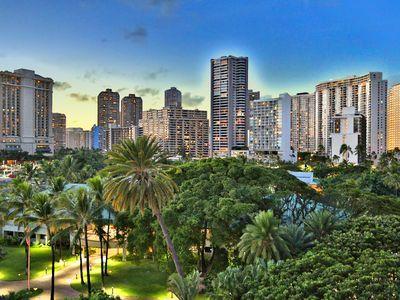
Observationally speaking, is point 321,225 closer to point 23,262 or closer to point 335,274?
point 335,274

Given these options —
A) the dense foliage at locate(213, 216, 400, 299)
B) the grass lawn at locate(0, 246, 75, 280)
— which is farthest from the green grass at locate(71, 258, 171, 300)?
the dense foliage at locate(213, 216, 400, 299)

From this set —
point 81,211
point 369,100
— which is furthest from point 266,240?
point 369,100

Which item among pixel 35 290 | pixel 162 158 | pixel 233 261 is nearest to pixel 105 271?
pixel 35 290

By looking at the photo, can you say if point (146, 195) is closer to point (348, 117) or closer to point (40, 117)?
point (348, 117)

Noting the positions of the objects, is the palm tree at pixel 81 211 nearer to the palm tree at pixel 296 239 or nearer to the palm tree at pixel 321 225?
the palm tree at pixel 296 239

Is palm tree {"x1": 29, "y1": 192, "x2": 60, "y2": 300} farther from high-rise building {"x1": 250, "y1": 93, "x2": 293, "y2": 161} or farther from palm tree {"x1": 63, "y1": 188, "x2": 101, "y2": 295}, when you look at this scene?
high-rise building {"x1": 250, "y1": 93, "x2": 293, "y2": 161}

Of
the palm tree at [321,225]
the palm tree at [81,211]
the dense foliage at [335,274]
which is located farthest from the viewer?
the palm tree at [81,211]

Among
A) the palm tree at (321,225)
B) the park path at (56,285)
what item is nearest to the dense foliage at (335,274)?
the palm tree at (321,225)
